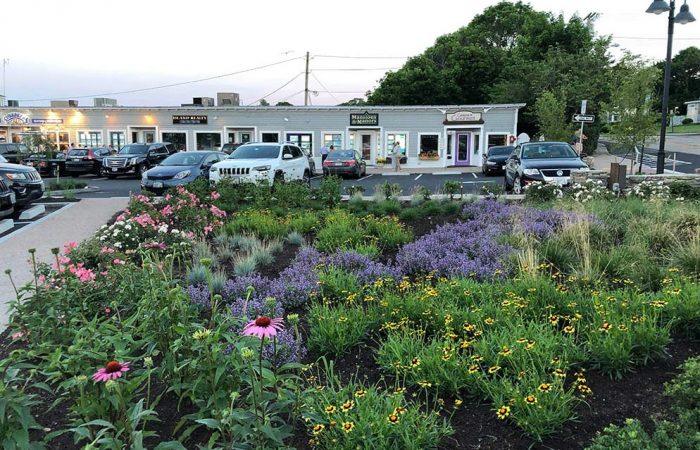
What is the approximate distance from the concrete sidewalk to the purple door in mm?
25676

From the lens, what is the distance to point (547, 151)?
15688 mm

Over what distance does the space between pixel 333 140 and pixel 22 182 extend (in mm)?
24533

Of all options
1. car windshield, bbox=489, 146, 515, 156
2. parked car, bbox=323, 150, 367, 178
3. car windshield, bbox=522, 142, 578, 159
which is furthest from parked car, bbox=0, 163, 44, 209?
car windshield, bbox=489, 146, 515, 156

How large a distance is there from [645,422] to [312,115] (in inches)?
1345

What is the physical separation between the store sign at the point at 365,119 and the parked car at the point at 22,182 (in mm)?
24195

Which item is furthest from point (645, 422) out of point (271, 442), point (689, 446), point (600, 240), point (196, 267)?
point (196, 267)

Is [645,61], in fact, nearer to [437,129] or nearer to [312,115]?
[437,129]

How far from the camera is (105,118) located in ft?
121

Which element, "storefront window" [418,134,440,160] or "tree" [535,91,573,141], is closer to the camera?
"tree" [535,91,573,141]

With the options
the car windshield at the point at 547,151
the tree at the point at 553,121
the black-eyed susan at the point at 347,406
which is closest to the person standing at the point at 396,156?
the tree at the point at 553,121

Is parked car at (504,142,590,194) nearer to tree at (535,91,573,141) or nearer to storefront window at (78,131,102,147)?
tree at (535,91,573,141)

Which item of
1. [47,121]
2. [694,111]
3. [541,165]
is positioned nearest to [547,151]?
[541,165]

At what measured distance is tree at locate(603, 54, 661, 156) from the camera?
20.8 meters

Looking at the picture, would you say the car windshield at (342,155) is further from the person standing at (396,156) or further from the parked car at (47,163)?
the parked car at (47,163)
